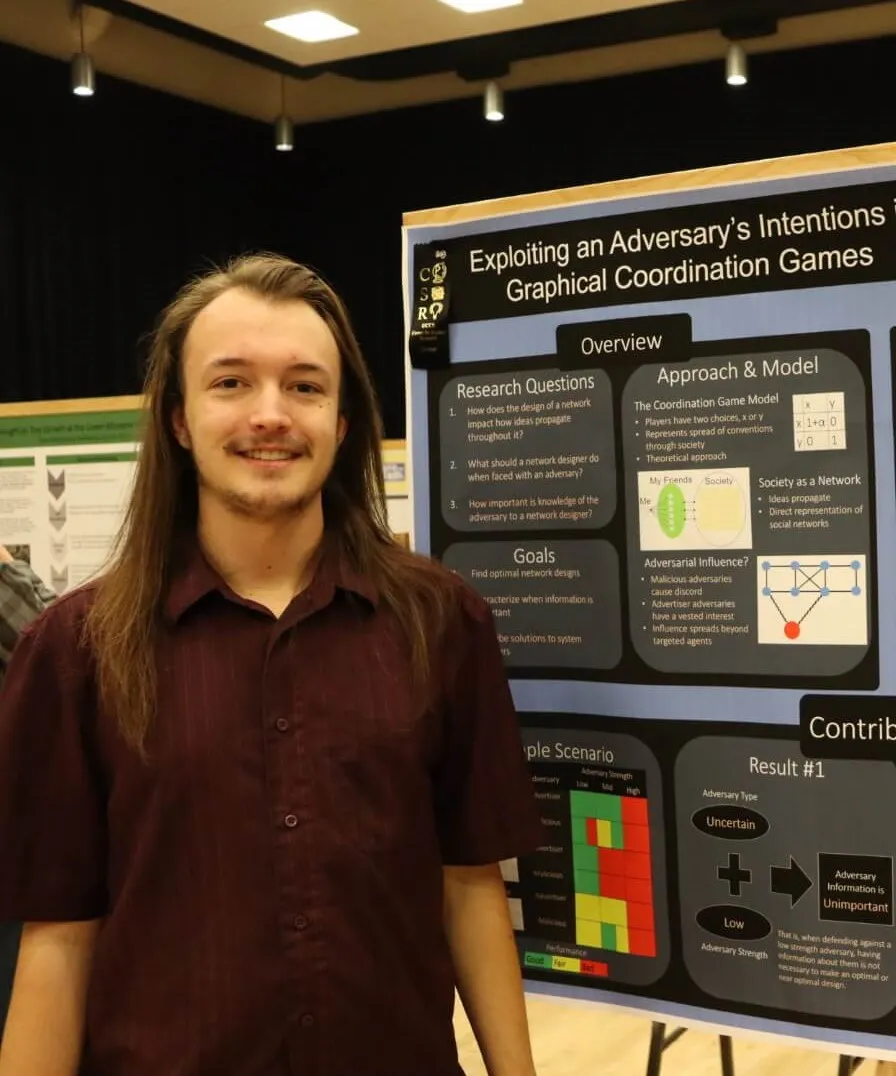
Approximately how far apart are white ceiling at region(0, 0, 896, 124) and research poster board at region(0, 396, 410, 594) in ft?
8.77

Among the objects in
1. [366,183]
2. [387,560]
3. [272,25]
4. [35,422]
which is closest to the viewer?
[387,560]

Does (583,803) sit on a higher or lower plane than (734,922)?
higher

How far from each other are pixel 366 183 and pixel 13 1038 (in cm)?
657

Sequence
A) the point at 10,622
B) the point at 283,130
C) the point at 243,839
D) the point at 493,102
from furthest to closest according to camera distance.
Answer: the point at 283,130 → the point at 493,102 → the point at 10,622 → the point at 243,839

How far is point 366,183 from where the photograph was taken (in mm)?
7504

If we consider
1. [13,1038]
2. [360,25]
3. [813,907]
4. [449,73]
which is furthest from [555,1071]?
[449,73]

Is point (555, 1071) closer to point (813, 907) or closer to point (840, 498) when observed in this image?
point (813, 907)

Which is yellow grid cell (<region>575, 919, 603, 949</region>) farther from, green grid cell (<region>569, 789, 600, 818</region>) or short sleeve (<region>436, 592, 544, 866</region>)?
short sleeve (<region>436, 592, 544, 866</region>)

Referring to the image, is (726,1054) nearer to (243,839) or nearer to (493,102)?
(243,839)

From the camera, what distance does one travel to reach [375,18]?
565 cm

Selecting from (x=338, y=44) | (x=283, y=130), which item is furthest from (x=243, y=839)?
(x=283, y=130)

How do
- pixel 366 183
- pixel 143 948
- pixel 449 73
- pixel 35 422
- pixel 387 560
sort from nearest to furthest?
pixel 143 948, pixel 387 560, pixel 35 422, pixel 449 73, pixel 366 183

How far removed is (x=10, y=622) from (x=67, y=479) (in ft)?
5.04

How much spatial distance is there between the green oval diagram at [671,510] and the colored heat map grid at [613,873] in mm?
377
